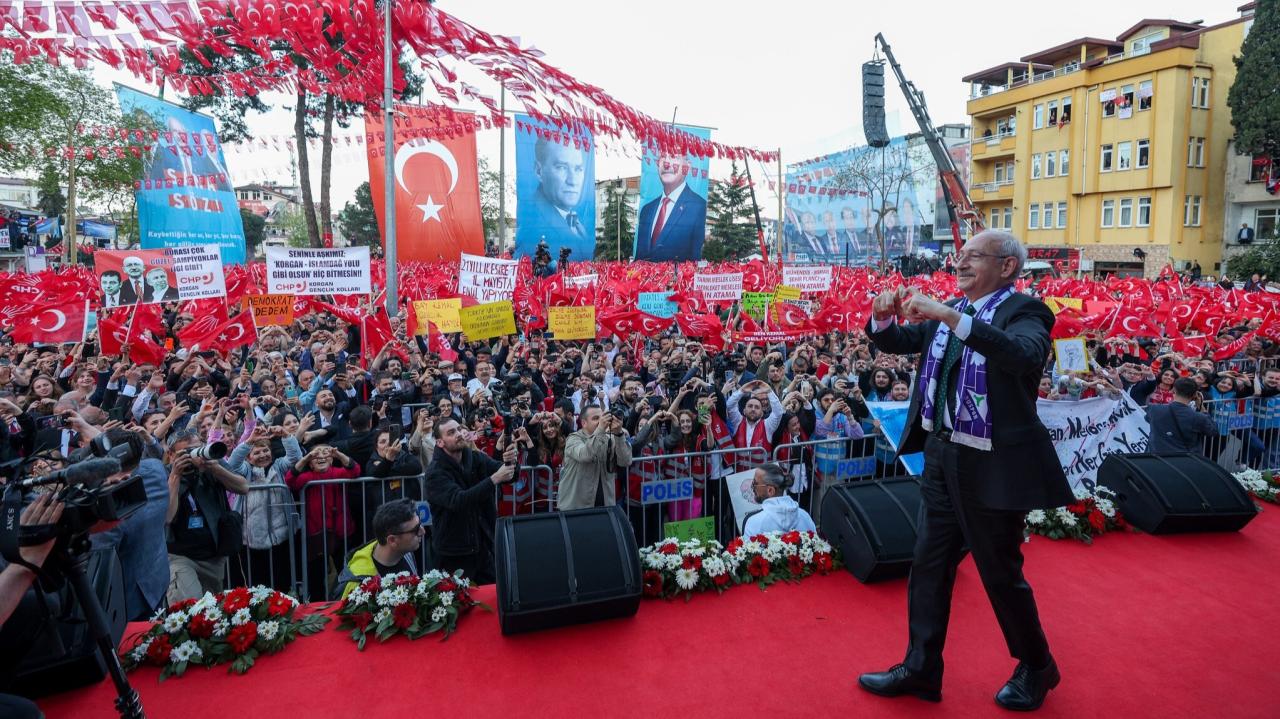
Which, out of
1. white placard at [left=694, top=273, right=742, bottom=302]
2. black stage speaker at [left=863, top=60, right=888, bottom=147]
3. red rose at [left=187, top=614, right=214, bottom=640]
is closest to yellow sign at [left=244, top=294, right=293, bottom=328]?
white placard at [left=694, top=273, right=742, bottom=302]

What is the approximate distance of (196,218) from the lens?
18359 millimetres

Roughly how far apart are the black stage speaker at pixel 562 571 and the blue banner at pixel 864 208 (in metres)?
40.2

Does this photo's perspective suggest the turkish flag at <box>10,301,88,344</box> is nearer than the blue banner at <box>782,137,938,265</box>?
Yes

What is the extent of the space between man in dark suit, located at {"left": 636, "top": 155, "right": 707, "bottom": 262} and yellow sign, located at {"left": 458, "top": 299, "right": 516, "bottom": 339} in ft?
68.3

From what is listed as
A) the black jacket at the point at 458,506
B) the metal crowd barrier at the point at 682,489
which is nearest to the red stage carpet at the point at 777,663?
the black jacket at the point at 458,506

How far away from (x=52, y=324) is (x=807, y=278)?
1154 cm

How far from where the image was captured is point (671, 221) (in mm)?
31344

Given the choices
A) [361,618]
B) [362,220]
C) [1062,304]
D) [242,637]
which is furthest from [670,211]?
[362,220]

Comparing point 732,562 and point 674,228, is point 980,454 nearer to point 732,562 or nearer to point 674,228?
point 732,562

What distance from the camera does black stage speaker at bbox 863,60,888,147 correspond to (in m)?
16.8

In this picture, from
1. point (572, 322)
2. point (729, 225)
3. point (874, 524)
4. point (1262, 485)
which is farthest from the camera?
point (729, 225)

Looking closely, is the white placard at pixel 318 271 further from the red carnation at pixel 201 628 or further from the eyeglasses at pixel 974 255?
the eyeglasses at pixel 974 255

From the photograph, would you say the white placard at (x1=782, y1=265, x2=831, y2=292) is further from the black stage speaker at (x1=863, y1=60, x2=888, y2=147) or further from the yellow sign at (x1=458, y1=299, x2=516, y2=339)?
the yellow sign at (x1=458, y1=299, x2=516, y2=339)

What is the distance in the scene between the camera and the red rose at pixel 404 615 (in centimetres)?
379
